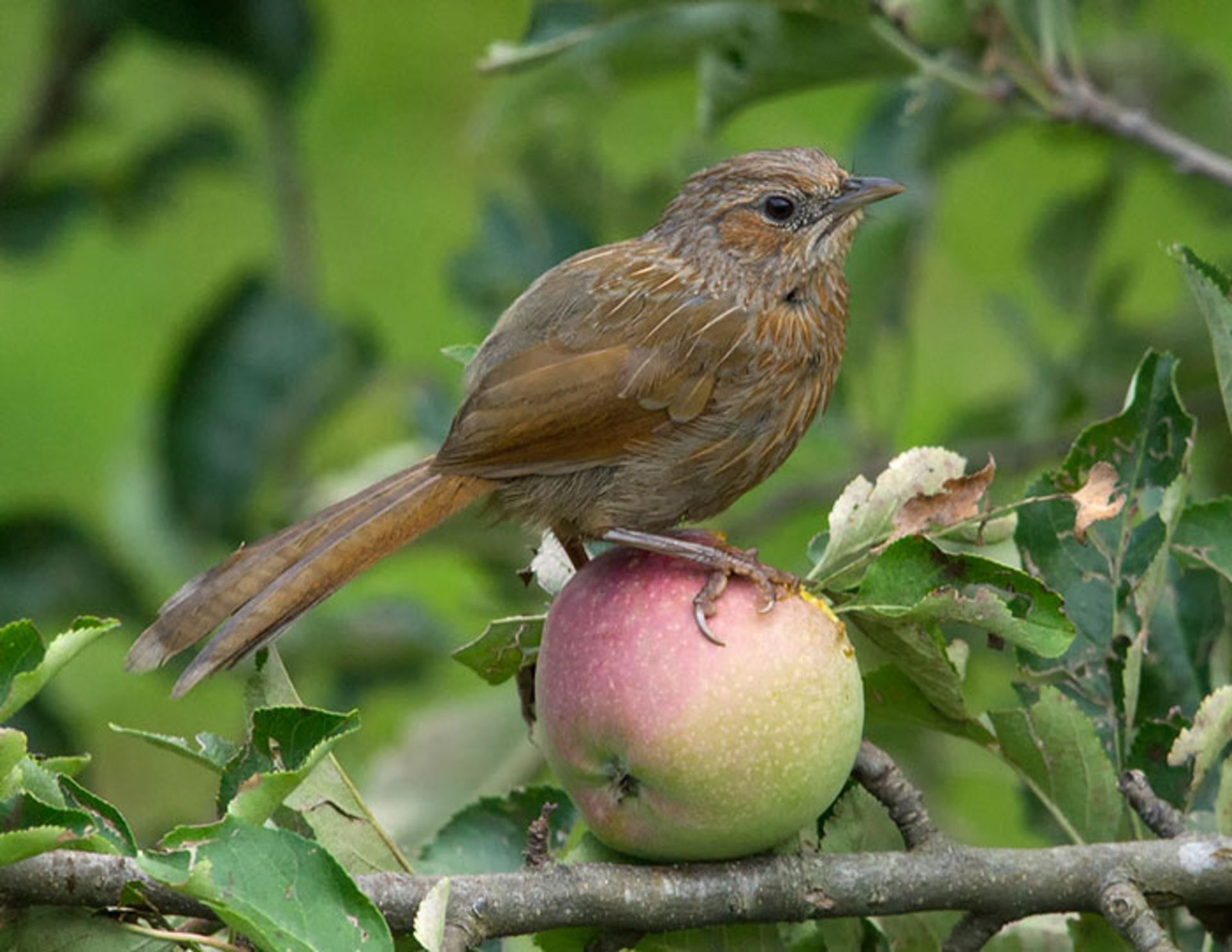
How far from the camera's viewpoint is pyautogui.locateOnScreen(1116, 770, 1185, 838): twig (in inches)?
89.4

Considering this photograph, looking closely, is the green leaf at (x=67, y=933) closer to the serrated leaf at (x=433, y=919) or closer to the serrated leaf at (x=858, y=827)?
the serrated leaf at (x=433, y=919)

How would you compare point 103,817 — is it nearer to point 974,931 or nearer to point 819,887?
point 819,887

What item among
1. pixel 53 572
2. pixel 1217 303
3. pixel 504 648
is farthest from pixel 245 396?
pixel 1217 303

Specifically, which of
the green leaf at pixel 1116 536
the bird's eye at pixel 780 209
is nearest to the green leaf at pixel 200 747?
the green leaf at pixel 1116 536

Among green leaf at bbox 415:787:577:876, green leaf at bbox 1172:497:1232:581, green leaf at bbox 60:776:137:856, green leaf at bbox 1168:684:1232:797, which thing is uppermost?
green leaf at bbox 60:776:137:856

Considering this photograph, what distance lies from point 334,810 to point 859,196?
1.35m

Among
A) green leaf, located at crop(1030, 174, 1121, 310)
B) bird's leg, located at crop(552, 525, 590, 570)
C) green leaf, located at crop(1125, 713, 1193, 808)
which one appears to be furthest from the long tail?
green leaf, located at crop(1030, 174, 1121, 310)

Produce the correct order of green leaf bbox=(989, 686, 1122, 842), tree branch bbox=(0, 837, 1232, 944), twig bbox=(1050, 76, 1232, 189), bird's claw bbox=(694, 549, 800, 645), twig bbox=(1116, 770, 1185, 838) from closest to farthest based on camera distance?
tree branch bbox=(0, 837, 1232, 944) < bird's claw bbox=(694, 549, 800, 645) < twig bbox=(1116, 770, 1185, 838) < green leaf bbox=(989, 686, 1122, 842) < twig bbox=(1050, 76, 1232, 189)

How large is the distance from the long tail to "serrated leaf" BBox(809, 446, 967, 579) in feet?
1.99

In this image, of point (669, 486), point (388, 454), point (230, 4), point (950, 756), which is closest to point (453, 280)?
point (388, 454)

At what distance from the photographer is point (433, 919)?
6.20 feet

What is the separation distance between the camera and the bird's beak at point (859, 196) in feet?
9.90

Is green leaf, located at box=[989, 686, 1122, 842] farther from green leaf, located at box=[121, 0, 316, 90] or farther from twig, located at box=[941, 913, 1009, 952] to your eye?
green leaf, located at box=[121, 0, 316, 90]

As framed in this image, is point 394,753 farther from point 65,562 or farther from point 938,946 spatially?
point 938,946
